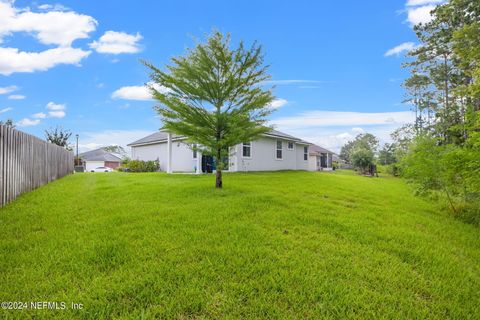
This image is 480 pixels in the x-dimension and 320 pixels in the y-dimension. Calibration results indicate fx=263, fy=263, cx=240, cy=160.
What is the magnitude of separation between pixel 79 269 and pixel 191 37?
8041 millimetres

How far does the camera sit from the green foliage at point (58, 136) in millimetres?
30991

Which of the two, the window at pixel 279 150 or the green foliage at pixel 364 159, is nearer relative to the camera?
the window at pixel 279 150

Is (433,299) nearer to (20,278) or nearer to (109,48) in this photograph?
(20,278)

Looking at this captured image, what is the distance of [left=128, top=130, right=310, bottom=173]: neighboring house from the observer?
1803 centimetres

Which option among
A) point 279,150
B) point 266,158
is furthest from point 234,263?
point 279,150

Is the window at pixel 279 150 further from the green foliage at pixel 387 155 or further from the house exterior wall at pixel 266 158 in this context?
the green foliage at pixel 387 155

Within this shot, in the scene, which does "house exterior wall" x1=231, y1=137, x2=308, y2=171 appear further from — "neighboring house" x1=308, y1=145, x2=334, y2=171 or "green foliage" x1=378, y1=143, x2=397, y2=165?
"green foliage" x1=378, y1=143, x2=397, y2=165

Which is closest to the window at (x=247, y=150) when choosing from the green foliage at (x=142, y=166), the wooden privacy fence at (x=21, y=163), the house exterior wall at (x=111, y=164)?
the green foliage at (x=142, y=166)

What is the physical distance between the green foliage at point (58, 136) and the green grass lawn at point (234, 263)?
98.0 ft

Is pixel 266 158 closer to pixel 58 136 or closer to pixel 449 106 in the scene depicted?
pixel 449 106

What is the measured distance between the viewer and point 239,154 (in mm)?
17891

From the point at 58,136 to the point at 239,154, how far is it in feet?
84.2

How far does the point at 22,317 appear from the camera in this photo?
2455mm

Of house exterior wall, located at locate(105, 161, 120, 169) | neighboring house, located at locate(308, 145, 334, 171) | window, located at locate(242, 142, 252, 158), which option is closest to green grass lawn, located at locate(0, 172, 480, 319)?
window, located at locate(242, 142, 252, 158)
